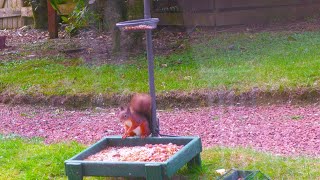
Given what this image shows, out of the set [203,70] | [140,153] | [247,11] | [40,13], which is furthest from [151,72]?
[40,13]

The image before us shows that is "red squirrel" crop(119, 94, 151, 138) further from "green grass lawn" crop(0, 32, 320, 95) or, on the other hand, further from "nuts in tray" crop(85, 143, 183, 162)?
"green grass lawn" crop(0, 32, 320, 95)

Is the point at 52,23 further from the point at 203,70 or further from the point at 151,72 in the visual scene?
the point at 151,72

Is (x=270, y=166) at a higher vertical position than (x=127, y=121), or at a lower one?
lower

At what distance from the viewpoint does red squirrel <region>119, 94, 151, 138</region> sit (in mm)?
4621

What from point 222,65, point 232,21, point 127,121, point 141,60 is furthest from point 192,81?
point 232,21

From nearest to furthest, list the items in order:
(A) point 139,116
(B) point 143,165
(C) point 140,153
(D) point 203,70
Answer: (B) point 143,165 < (C) point 140,153 < (A) point 139,116 < (D) point 203,70

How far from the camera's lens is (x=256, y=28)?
10.9 meters

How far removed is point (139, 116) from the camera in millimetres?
4641

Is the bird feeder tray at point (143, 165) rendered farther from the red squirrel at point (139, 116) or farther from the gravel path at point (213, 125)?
the gravel path at point (213, 125)

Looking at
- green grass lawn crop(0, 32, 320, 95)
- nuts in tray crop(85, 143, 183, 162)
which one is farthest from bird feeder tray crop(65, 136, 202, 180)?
green grass lawn crop(0, 32, 320, 95)

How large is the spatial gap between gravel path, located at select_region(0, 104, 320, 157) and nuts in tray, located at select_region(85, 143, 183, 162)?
898 millimetres

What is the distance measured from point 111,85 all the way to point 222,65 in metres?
1.51

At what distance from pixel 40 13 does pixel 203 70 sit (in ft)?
22.5

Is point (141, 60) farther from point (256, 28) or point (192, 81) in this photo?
point (256, 28)
